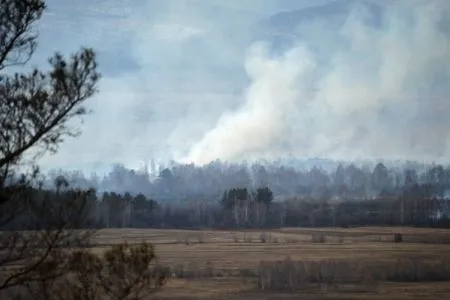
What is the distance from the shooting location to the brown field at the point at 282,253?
11.9m

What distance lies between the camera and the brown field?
39.1 feet

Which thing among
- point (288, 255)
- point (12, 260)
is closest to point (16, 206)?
point (12, 260)

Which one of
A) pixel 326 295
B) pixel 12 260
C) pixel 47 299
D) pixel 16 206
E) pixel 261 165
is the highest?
pixel 261 165

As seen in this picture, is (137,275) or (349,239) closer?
(137,275)

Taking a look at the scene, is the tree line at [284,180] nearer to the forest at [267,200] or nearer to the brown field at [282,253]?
the forest at [267,200]

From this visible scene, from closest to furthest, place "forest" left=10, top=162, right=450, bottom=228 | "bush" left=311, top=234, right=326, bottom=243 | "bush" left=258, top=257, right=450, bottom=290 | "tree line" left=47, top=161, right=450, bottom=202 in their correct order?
"bush" left=258, top=257, right=450, bottom=290 < "forest" left=10, top=162, right=450, bottom=228 < "bush" left=311, top=234, right=326, bottom=243 < "tree line" left=47, top=161, right=450, bottom=202

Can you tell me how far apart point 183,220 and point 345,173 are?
1653 centimetres

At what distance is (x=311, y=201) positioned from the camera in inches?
860

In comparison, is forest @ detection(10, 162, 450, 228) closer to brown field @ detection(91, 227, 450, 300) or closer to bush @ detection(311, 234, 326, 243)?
brown field @ detection(91, 227, 450, 300)

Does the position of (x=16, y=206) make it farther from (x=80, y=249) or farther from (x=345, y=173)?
(x=345, y=173)

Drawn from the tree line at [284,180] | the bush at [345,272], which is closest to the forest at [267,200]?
the tree line at [284,180]

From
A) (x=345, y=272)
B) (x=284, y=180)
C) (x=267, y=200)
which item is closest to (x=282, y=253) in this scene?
(x=345, y=272)

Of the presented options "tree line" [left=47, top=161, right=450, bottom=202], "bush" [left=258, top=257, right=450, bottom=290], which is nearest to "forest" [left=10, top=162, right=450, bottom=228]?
"tree line" [left=47, top=161, right=450, bottom=202]

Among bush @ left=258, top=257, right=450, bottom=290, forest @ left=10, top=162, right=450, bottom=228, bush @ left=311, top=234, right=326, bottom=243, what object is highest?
forest @ left=10, top=162, right=450, bottom=228
